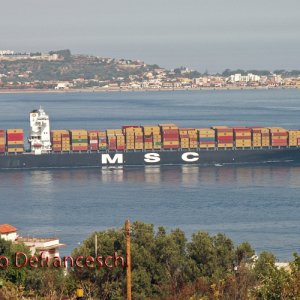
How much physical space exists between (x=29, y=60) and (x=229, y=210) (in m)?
157

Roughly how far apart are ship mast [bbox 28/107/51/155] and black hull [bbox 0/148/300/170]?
446 millimetres

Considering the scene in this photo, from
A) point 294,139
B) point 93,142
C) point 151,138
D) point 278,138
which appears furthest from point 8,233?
point 294,139

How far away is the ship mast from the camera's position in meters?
45.4

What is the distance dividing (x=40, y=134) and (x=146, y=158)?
4.20m

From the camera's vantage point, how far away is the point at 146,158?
1797 inches

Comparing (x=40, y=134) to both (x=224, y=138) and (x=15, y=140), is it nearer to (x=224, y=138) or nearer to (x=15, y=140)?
(x=15, y=140)

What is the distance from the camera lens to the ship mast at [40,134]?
45.4 m

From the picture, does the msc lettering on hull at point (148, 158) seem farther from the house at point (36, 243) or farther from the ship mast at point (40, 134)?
the house at point (36, 243)

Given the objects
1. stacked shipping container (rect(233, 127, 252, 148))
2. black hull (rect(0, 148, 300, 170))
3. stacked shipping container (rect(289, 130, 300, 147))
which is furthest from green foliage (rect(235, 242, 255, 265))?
stacked shipping container (rect(289, 130, 300, 147))

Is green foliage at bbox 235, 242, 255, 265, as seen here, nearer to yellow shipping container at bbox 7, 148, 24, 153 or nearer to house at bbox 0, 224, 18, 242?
house at bbox 0, 224, 18, 242

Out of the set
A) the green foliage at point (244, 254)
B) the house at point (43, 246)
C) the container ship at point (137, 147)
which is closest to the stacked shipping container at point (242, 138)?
the container ship at point (137, 147)

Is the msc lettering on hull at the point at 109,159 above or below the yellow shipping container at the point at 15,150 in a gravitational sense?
below

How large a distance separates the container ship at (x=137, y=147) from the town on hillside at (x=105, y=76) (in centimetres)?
11516

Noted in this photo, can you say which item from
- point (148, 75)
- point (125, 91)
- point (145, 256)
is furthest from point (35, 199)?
point (148, 75)
